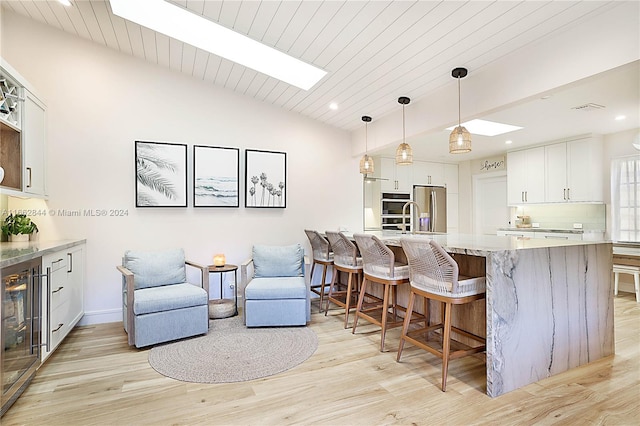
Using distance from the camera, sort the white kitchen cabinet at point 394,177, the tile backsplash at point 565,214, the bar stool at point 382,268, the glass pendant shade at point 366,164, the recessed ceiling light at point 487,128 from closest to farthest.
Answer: the bar stool at point 382,268 < the glass pendant shade at point 366,164 < the recessed ceiling light at point 487,128 < the tile backsplash at point 565,214 < the white kitchen cabinet at point 394,177

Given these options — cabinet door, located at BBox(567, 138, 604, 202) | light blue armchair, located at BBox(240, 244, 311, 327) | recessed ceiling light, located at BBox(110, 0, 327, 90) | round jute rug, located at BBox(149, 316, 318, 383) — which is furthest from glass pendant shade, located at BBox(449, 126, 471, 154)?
cabinet door, located at BBox(567, 138, 604, 202)

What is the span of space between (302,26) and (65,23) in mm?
2564

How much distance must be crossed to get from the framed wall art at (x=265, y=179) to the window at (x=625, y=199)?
16.8 ft

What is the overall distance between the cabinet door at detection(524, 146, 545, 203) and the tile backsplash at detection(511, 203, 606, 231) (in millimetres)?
336

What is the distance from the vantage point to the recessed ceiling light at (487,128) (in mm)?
4812

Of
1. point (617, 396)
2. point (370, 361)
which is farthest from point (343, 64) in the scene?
point (617, 396)

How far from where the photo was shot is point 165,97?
408cm

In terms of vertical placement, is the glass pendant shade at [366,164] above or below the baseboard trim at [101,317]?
above

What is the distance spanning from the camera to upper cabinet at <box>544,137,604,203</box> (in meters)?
5.31

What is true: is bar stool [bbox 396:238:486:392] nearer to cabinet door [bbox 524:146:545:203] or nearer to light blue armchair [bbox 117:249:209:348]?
→ light blue armchair [bbox 117:249:209:348]

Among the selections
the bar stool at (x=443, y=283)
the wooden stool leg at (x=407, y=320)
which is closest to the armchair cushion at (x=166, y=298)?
the wooden stool leg at (x=407, y=320)

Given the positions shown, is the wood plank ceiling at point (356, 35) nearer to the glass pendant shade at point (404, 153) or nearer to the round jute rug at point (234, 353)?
the glass pendant shade at point (404, 153)

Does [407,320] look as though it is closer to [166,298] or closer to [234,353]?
[234,353]

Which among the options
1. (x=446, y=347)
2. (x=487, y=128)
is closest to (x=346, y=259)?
(x=446, y=347)
